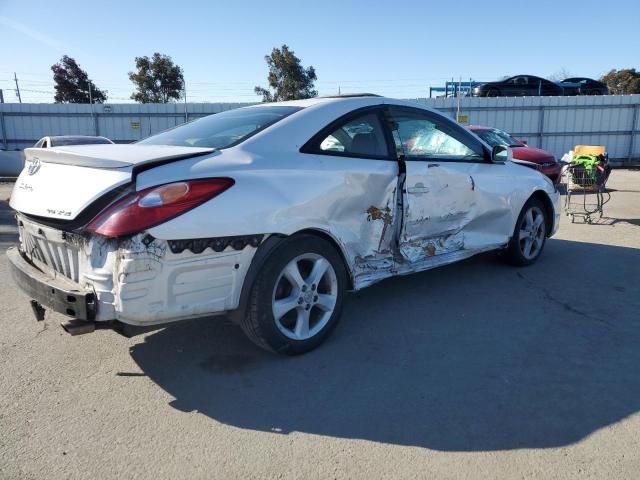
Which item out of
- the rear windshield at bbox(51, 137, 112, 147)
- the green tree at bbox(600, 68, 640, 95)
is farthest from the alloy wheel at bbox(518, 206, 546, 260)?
the green tree at bbox(600, 68, 640, 95)

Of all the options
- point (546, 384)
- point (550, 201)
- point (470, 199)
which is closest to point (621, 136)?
point (550, 201)

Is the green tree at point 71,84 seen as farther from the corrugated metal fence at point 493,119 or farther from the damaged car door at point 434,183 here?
the damaged car door at point 434,183

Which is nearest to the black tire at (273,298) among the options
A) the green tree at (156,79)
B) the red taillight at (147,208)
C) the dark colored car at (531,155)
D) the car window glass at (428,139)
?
the red taillight at (147,208)

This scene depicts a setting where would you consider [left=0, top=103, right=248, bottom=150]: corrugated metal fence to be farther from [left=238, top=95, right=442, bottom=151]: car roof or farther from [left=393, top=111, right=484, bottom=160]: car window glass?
[left=238, top=95, right=442, bottom=151]: car roof

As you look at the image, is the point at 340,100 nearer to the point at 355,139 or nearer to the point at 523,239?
the point at 355,139

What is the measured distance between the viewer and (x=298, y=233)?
3.16 m

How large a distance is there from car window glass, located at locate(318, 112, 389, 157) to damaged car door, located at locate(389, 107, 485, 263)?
18 centimetres

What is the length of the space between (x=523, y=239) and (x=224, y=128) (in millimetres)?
3506

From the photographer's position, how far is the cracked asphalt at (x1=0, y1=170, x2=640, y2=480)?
228 cm

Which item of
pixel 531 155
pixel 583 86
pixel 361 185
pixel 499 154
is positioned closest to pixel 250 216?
pixel 361 185

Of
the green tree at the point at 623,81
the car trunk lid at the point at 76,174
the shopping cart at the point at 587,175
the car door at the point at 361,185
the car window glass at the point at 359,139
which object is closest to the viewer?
the car trunk lid at the point at 76,174

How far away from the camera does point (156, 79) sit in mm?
34688

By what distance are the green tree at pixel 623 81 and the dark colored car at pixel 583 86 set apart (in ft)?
82.4

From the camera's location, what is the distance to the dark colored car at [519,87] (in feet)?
76.3
